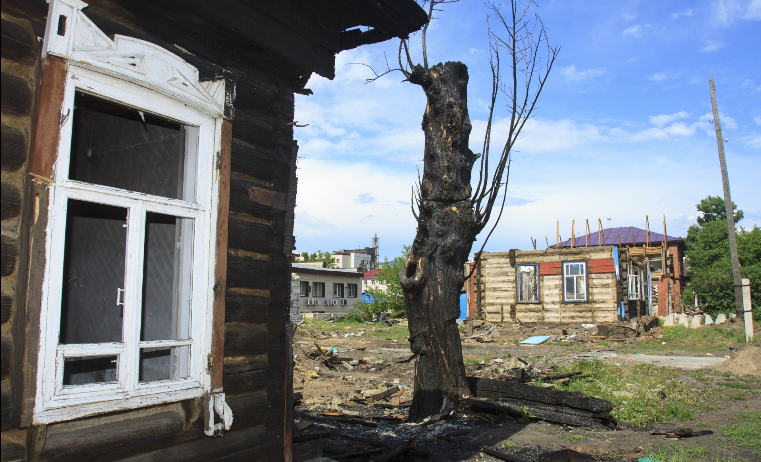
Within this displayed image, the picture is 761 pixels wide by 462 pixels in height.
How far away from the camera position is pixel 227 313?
316 cm

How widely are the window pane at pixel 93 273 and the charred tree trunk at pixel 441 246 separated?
429 cm

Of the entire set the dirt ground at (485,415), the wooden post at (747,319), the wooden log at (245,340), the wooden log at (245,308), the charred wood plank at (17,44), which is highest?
the charred wood plank at (17,44)

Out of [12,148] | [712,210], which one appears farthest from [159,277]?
[712,210]

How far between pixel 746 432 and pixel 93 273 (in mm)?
7452

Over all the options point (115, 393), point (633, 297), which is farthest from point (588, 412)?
point (633, 297)

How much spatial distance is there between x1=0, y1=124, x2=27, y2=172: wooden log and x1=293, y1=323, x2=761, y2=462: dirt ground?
2919 mm

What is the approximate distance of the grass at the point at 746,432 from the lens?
19.2 feet

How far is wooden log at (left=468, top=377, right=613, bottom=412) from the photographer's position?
7.00 meters

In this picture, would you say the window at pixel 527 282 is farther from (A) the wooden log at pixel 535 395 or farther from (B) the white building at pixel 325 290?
(B) the white building at pixel 325 290

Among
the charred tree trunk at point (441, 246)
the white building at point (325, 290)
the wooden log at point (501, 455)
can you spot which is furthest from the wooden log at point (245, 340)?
the white building at point (325, 290)

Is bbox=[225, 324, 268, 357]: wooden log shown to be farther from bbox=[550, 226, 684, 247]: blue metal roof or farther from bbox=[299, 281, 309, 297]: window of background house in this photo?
bbox=[550, 226, 684, 247]: blue metal roof

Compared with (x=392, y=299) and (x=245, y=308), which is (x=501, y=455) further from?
(x=392, y=299)

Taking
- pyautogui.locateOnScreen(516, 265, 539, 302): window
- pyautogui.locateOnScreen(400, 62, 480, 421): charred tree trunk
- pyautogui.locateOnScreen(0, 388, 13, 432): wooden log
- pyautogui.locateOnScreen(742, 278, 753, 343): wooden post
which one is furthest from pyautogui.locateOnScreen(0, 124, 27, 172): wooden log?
pyautogui.locateOnScreen(516, 265, 539, 302): window

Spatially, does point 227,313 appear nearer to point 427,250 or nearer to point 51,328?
point 51,328
